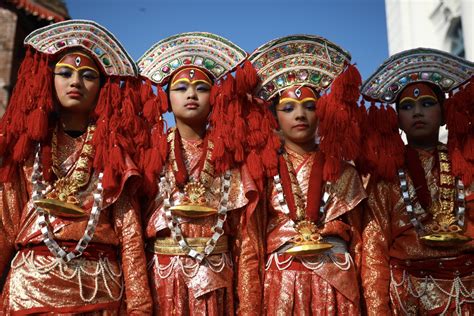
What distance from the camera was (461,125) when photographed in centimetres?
425

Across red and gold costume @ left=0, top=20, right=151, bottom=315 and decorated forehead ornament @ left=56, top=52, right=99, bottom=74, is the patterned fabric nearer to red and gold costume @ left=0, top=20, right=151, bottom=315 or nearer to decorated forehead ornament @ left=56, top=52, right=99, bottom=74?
red and gold costume @ left=0, top=20, right=151, bottom=315

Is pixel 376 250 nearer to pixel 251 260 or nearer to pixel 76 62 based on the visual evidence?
pixel 251 260

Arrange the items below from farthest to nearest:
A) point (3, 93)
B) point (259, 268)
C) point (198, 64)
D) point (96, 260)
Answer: point (3, 93)
point (198, 64)
point (259, 268)
point (96, 260)

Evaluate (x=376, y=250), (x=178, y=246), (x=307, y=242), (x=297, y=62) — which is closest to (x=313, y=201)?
(x=307, y=242)

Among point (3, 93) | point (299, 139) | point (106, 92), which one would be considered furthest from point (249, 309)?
point (3, 93)

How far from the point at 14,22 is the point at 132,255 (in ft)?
34.1

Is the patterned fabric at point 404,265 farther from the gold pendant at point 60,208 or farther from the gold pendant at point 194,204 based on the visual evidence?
the gold pendant at point 60,208

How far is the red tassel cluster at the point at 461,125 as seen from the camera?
4.20 meters

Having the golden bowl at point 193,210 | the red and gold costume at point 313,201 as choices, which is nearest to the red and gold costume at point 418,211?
the red and gold costume at point 313,201

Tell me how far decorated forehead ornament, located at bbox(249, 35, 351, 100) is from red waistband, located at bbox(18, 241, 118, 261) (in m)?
1.65

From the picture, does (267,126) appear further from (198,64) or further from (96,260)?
(96,260)

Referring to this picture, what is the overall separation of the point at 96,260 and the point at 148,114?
1.12m

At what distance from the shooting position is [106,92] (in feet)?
13.3

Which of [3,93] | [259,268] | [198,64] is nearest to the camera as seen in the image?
[259,268]
